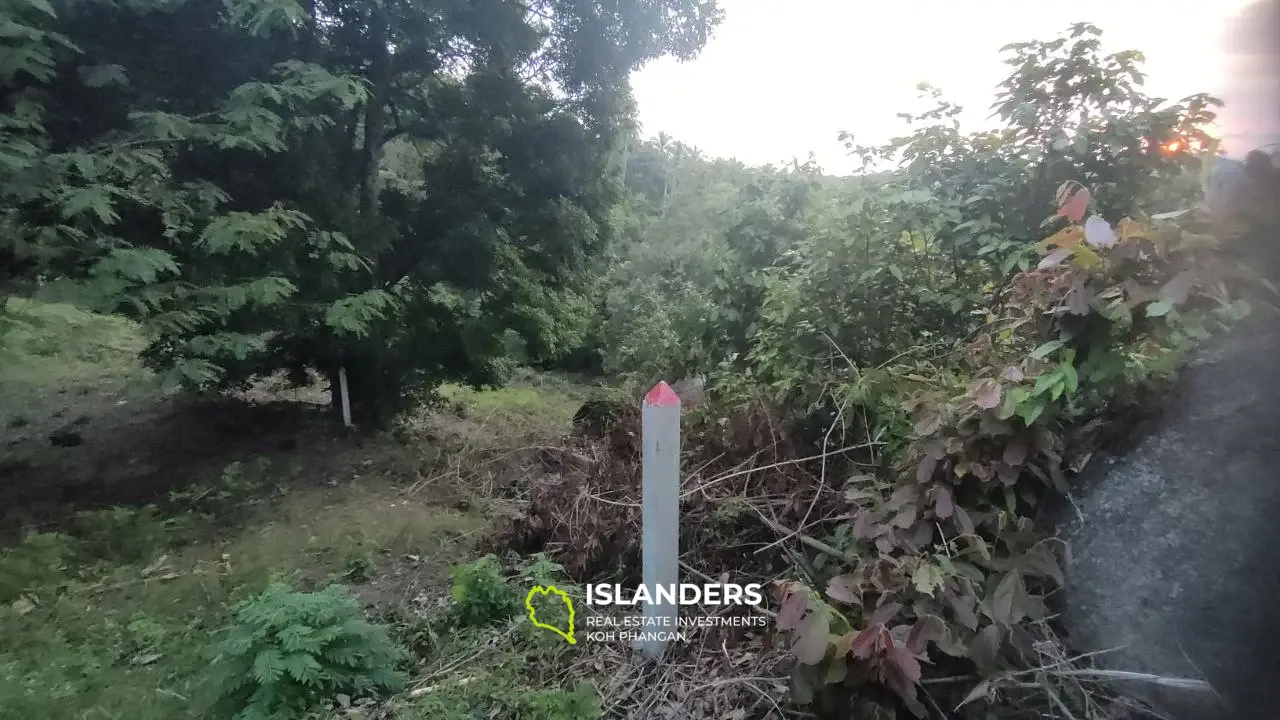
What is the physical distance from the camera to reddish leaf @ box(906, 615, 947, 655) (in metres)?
1.46

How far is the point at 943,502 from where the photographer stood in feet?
5.51

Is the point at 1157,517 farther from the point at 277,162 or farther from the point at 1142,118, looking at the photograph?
the point at 277,162

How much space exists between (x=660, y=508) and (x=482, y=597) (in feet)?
3.24

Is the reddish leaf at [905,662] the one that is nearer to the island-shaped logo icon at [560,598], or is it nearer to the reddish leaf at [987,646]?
the reddish leaf at [987,646]

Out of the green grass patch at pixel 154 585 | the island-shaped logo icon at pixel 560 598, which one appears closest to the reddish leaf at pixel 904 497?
the island-shaped logo icon at pixel 560 598

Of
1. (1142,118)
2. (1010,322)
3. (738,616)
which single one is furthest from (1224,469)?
(1142,118)

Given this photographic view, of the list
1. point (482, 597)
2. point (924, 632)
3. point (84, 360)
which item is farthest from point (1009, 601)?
point (84, 360)

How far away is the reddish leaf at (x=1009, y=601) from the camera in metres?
1.45

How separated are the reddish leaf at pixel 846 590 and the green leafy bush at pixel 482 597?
4.40 ft

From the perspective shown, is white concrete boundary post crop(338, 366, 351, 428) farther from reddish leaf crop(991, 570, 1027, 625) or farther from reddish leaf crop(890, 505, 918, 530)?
reddish leaf crop(991, 570, 1027, 625)

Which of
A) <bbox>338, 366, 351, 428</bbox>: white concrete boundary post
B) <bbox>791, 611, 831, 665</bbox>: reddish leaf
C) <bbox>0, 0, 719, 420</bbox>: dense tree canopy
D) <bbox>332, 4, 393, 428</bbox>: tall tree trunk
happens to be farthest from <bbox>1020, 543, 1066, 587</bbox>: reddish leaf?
<bbox>338, 366, 351, 428</bbox>: white concrete boundary post

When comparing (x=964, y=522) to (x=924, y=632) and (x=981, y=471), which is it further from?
(x=924, y=632)

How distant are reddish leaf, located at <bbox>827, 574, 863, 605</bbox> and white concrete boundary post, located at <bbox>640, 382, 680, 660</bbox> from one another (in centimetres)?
49

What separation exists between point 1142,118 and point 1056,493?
1.66 m
